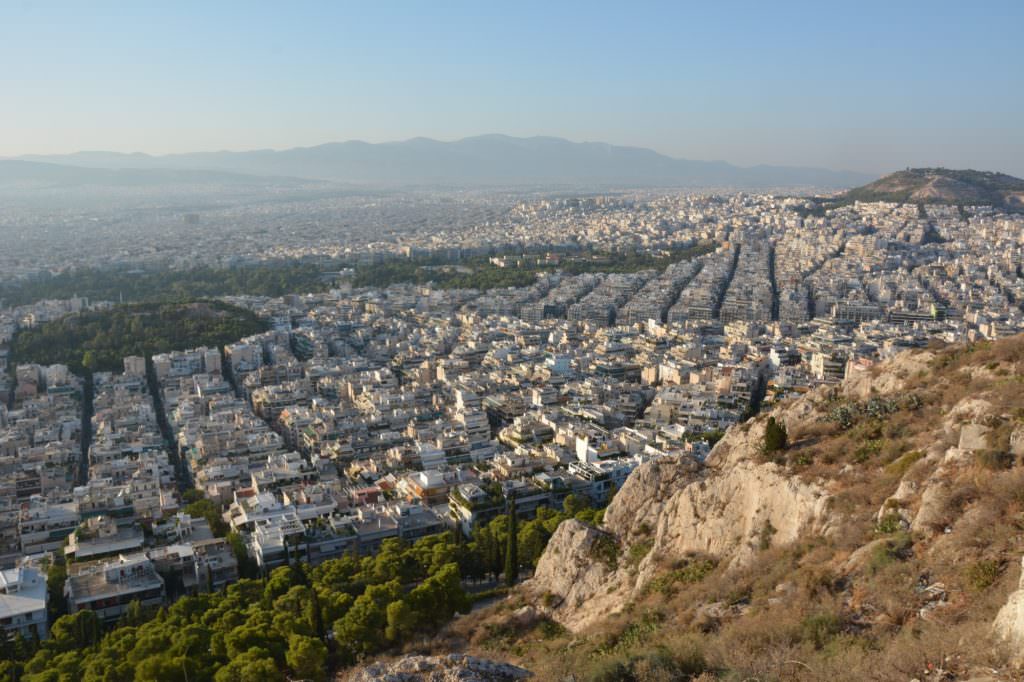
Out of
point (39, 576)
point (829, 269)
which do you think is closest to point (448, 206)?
point (829, 269)

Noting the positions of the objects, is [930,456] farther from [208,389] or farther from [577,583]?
[208,389]

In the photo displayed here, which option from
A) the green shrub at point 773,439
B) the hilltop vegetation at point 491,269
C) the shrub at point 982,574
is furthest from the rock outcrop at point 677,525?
the hilltop vegetation at point 491,269

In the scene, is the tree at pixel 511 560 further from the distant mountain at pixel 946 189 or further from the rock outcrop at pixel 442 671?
the distant mountain at pixel 946 189

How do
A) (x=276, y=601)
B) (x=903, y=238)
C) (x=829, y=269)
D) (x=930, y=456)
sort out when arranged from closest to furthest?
(x=930, y=456) < (x=276, y=601) < (x=829, y=269) < (x=903, y=238)

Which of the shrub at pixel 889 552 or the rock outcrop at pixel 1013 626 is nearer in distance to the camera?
the rock outcrop at pixel 1013 626

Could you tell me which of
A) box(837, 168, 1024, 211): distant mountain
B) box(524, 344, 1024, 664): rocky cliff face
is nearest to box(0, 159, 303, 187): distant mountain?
box(837, 168, 1024, 211): distant mountain

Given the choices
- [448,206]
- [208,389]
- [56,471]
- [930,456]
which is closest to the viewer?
[930,456]

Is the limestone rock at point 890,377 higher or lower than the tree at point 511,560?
higher
